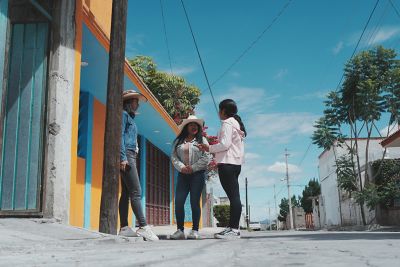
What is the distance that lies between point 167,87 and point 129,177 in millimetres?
20233

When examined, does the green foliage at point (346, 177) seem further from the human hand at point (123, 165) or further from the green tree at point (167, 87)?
the human hand at point (123, 165)

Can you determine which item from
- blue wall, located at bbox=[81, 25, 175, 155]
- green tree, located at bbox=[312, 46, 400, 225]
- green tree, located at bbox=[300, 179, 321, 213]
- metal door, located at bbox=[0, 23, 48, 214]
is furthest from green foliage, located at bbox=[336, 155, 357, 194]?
green tree, located at bbox=[300, 179, 321, 213]

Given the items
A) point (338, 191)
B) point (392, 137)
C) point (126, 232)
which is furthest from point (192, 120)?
point (338, 191)

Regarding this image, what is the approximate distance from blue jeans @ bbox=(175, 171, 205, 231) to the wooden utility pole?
0.97m

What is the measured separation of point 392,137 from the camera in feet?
48.3

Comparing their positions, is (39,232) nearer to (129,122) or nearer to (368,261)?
(129,122)

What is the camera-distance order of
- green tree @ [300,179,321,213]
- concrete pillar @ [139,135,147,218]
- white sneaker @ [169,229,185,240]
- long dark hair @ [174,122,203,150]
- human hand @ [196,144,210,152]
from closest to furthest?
human hand @ [196,144,210,152] < white sneaker @ [169,229,185,240] < long dark hair @ [174,122,203,150] < concrete pillar @ [139,135,147,218] < green tree @ [300,179,321,213]

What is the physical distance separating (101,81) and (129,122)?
135 inches

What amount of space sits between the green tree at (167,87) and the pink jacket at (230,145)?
61.2 ft

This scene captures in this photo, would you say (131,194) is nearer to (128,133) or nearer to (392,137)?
(128,133)

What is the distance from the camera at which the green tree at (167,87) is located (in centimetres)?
2538

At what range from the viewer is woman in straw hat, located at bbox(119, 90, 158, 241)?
225 inches

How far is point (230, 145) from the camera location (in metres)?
5.98

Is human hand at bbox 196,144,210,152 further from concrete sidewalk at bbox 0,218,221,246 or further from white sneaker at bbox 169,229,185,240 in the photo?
concrete sidewalk at bbox 0,218,221,246
